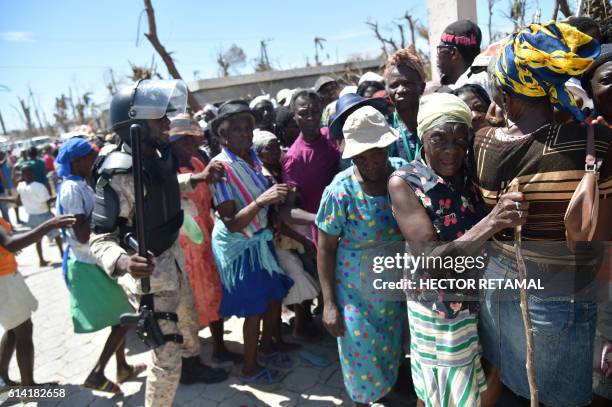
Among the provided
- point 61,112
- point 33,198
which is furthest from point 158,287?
point 61,112

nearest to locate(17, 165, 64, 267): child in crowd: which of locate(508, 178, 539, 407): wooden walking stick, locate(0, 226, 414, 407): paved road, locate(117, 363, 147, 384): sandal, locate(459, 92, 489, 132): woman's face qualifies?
locate(0, 226, 414, 407): paved road

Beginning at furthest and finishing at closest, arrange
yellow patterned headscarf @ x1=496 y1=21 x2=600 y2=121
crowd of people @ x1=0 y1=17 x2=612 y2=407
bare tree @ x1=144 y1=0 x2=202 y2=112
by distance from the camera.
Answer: bare tree @ x1=144 y1=0 x2=202 y2=112 → crowd of people @ x1=0 y1=17 x2=612 y2=407 → yellow patterned headscarf @ x1=496 y1=21 x2=600 y2=121

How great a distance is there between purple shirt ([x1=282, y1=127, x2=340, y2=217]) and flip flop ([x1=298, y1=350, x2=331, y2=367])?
1218 mm

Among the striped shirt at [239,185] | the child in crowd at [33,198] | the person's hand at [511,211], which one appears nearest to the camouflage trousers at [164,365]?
the striped shirt at [239,185]

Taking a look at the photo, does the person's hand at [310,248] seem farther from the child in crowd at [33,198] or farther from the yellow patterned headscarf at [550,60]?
the child in crowd at [33,198]

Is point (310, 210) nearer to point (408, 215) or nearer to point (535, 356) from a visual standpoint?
point (408, 215)

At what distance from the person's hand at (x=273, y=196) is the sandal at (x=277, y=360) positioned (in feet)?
4.43

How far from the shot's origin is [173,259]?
8.18 ft

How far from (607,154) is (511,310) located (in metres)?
0.68

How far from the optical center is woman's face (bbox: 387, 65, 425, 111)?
249cm

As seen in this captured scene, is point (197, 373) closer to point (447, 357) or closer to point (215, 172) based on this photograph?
point (215, 172)

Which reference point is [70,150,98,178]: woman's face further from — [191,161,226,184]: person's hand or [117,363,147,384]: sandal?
[117,363,147,384]: sandal

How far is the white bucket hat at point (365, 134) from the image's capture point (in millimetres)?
1958

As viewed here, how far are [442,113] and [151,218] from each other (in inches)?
63.2
